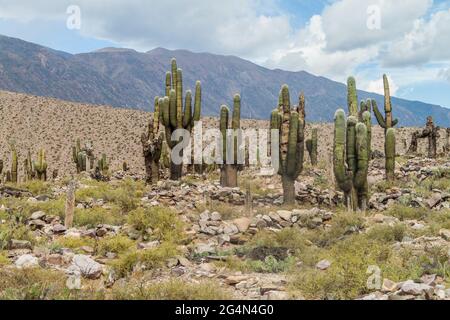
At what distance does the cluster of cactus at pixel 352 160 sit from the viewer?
14.2 metres

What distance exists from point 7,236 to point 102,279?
11.3 feet

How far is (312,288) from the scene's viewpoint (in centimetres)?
711

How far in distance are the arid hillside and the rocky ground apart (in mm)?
35492

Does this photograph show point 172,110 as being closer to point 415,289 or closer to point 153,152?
point 153,152

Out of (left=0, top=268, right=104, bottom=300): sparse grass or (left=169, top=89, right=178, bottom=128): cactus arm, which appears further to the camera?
(left=169, top=89, right=178, bottom=128): cactus arm

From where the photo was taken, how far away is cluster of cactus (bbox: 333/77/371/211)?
46.8ft

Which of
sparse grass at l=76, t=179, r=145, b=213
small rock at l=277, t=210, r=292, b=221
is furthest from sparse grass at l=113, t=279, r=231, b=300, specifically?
sparse grass at l=76, t=179, r=145, b=213

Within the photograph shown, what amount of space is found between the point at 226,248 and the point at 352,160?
17.9ft

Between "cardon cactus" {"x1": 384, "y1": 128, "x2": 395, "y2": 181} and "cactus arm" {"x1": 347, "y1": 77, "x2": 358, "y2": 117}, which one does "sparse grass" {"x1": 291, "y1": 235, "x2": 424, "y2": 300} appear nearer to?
"cactus arm" {"x1": 347, "y1": 77, "x2": 358, "y2": 117}

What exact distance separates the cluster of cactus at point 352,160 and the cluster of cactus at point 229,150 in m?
6.06

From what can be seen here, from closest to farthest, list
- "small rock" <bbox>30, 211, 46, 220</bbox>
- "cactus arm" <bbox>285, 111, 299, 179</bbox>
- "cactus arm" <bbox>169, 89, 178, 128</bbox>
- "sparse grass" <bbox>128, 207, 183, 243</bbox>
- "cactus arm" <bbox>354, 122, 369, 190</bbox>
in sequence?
"sparse grass" <bbox>128, 207, 183, 243</bbox> < "small rock" <bbox>30, 211, 46, 220</bbox> < "cactus arm" <bbox>354, 122, 369, 190</bbox> < "cactus arm" <bbox>285, 111, 299, 179</bbox> < "cactus arm" <bbox>169, 89, 178, 128</bbox>

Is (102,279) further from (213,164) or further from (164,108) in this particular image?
(213,164)

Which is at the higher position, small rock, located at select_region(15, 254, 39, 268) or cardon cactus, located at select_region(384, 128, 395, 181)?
cardon cactus, located at select_region(384, 128, 395, 181)
